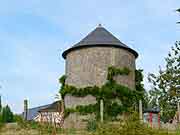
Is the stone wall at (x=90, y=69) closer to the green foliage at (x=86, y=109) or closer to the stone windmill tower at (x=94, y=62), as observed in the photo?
the stone windmill tower at (x=94, y=62)

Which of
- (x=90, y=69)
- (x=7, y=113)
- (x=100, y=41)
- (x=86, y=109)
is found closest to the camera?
(x=86, y=109)

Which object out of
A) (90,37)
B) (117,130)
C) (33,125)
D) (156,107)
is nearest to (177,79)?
(156,107)

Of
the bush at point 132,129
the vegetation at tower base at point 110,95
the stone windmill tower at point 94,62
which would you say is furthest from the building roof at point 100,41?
the bush at point 132,129

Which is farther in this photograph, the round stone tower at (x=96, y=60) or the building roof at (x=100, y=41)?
the building roof at (x=100, y=41)

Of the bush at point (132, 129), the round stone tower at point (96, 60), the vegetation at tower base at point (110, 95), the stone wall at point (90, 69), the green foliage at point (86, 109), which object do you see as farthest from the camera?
the round stone tower at point (96, 60)

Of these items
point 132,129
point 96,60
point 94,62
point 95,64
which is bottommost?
point 132,129

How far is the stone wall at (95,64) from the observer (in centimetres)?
2806

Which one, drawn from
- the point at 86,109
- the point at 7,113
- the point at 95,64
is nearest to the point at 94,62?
the point at 95,64

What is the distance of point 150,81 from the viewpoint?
42062 millimetres

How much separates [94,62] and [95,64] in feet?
0.51

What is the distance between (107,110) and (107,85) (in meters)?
1.65

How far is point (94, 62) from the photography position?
28188 mm

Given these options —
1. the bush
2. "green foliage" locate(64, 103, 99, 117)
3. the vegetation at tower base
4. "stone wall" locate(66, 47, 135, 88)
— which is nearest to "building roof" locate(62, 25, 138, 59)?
"stone wall" locate(66, 47, 135, 88)

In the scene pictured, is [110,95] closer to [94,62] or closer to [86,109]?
[86,109]
